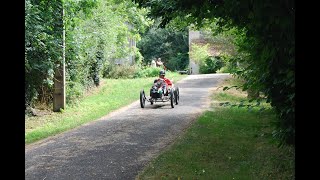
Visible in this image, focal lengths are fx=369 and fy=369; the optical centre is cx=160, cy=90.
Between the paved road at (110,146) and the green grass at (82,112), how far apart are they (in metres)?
0.74

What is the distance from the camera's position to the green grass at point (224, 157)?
5.93 m

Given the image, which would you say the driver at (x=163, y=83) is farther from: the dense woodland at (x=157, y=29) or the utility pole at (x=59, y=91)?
the utility pole at (x=59, y=91)

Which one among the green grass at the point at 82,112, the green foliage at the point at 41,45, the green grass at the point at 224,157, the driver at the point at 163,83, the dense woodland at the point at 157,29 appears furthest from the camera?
the driver at the point at 163,83

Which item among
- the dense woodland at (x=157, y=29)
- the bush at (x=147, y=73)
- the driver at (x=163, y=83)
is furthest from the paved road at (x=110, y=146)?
the bush at (x=147, y=73)

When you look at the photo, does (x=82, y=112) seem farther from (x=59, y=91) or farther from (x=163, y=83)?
(x=163, y=83)

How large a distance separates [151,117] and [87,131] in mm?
2591

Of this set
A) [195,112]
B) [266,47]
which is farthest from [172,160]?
[195,112]

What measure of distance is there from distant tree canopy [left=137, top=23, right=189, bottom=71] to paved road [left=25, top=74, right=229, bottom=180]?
110ft

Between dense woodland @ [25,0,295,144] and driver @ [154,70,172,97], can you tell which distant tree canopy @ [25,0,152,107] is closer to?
dense woodland @ [25,0,295,144]

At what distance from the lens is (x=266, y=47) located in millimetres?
4141

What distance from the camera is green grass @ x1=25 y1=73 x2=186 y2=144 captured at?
11570 mm

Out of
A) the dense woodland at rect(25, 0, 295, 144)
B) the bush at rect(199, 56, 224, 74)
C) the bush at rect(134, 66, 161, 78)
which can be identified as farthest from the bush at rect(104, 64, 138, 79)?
the bush at rect(199, 56, 224, 74)

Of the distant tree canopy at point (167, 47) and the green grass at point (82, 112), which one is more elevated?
the distant tree canopy at point (167, 47)

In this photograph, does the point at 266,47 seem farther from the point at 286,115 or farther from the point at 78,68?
the point at 78,68
